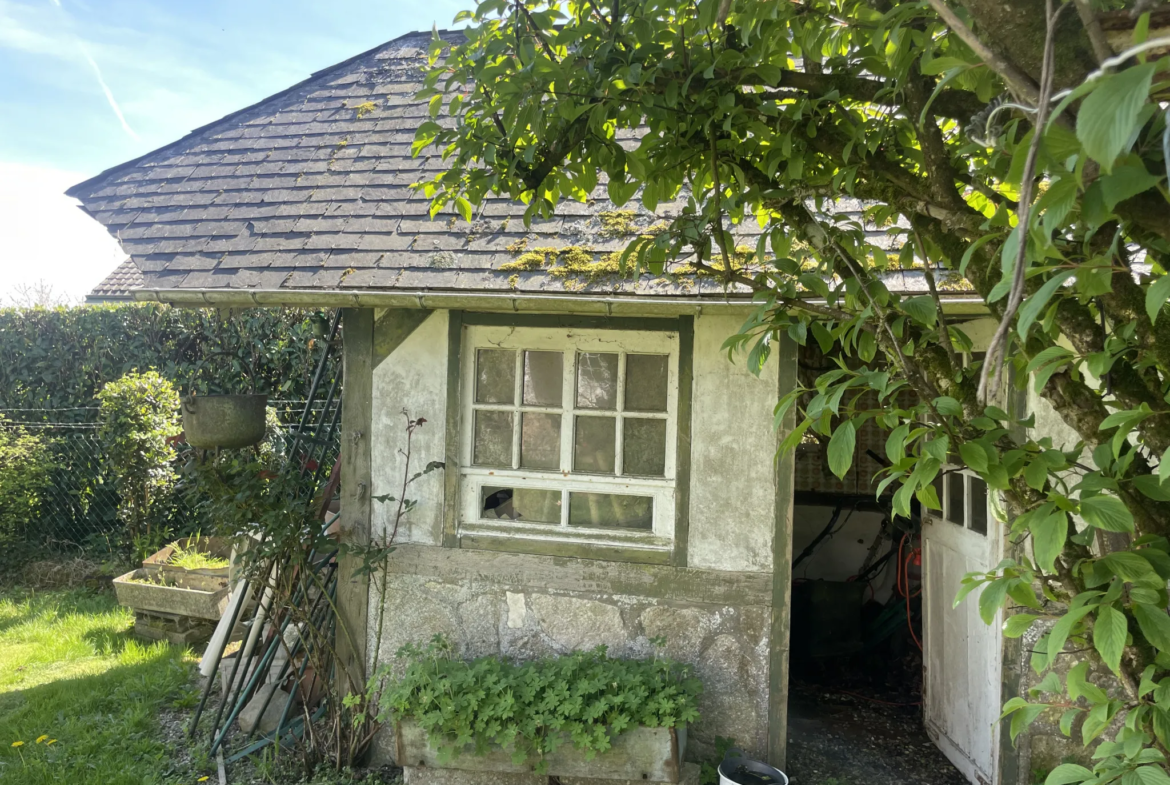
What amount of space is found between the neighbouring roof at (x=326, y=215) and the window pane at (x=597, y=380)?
56 centimetres

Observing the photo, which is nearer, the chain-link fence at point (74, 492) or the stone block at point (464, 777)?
the stone block at point (464, 777)

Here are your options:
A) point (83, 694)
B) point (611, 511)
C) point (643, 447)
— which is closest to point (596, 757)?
point (611, 511)

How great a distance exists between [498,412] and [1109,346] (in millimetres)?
3062

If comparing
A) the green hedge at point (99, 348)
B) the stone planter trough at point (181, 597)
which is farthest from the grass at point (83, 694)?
the green hedge at point (99, 348)

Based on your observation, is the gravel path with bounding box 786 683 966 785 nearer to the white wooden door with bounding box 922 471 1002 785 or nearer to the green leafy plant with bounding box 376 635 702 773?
the white wooden door with bounding box 922 471 1002 785

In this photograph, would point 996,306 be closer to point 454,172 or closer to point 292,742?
point 454,172

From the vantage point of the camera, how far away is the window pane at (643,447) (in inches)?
154

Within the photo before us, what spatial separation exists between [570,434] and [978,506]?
2.38 meters

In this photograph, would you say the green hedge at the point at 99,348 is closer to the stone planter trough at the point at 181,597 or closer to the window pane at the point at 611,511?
the stone planter trough at the point at 181,597

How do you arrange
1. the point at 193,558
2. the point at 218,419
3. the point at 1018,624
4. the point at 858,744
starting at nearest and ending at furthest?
the point at 1018,624
the point at 218,419
the point at 858,744
the point at 193,558

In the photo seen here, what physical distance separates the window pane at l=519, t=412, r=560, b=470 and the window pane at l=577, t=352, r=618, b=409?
216 millimetres

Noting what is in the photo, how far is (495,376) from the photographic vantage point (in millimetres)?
4086

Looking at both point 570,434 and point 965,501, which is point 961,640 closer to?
point 965,501

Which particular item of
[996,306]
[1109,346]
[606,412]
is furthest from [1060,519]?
[606,412]
